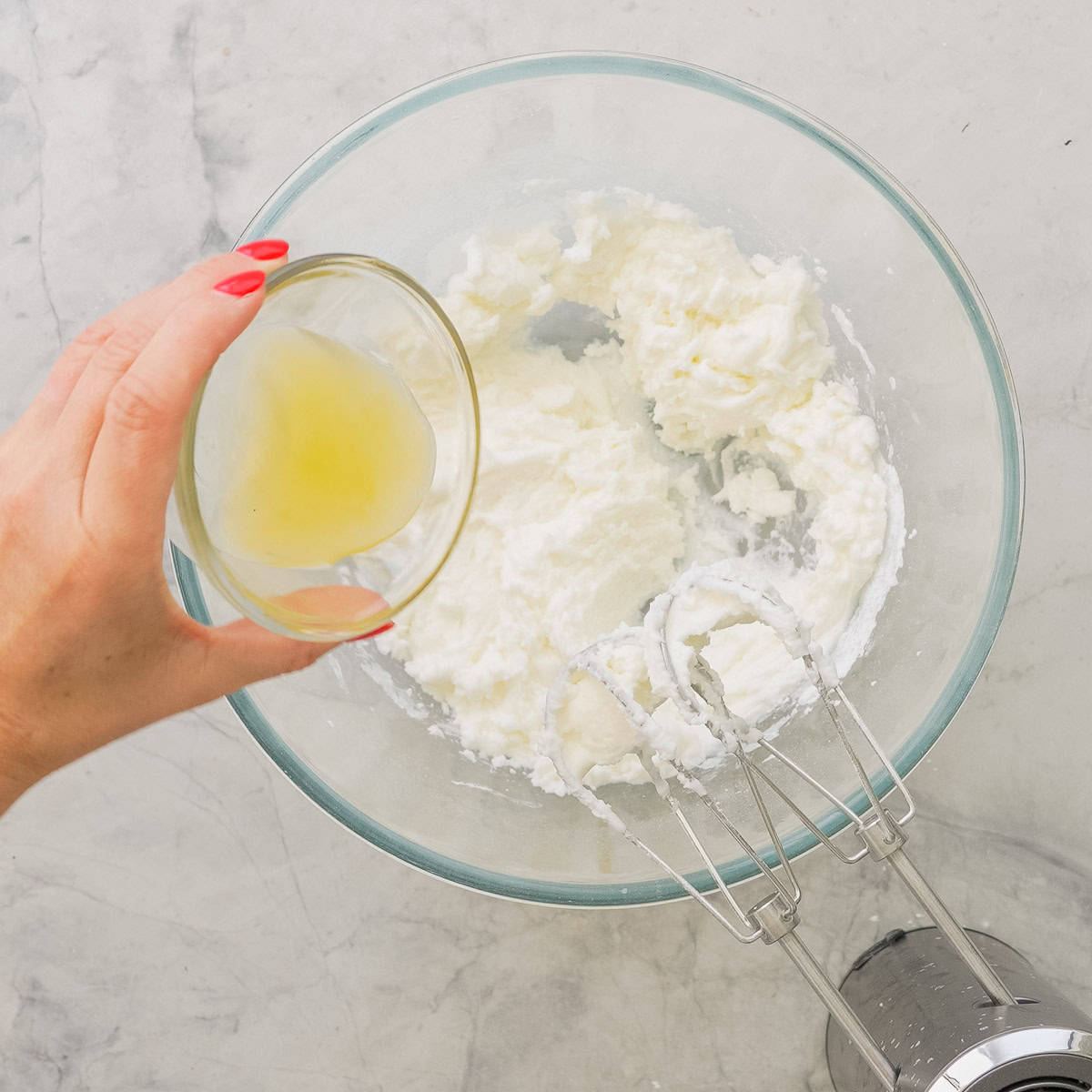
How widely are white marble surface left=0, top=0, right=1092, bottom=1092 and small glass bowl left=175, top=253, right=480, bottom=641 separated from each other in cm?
52

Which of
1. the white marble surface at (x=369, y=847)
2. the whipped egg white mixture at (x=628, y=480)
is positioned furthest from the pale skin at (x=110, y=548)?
the white marble surface at (x=369, y=847)

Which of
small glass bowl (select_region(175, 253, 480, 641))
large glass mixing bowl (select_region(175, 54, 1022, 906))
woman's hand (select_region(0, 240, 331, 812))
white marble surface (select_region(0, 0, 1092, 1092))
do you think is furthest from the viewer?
white marble surface (select_region(0, 0, 1092, 1092))

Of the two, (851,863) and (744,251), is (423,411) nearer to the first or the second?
(744,251)

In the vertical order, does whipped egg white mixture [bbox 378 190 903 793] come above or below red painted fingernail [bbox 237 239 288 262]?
below

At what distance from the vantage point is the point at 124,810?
152 cm

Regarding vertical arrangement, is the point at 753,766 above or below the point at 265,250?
below

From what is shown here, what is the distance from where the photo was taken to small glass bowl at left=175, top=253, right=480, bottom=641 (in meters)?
0.94

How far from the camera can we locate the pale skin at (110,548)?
0.83 meters

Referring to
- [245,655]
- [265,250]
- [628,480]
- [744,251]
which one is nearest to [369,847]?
[245,655]

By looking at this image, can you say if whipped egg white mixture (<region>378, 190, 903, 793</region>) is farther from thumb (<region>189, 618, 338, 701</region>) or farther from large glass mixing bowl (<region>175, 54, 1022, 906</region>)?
thumb (<region>189, 618, 338, 701</region>)

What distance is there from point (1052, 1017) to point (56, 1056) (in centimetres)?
145

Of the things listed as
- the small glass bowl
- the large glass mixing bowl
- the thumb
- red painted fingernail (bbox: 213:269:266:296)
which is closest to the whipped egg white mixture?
the large glass mixing bowl

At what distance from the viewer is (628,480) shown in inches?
53.3

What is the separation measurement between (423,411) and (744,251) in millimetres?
509
